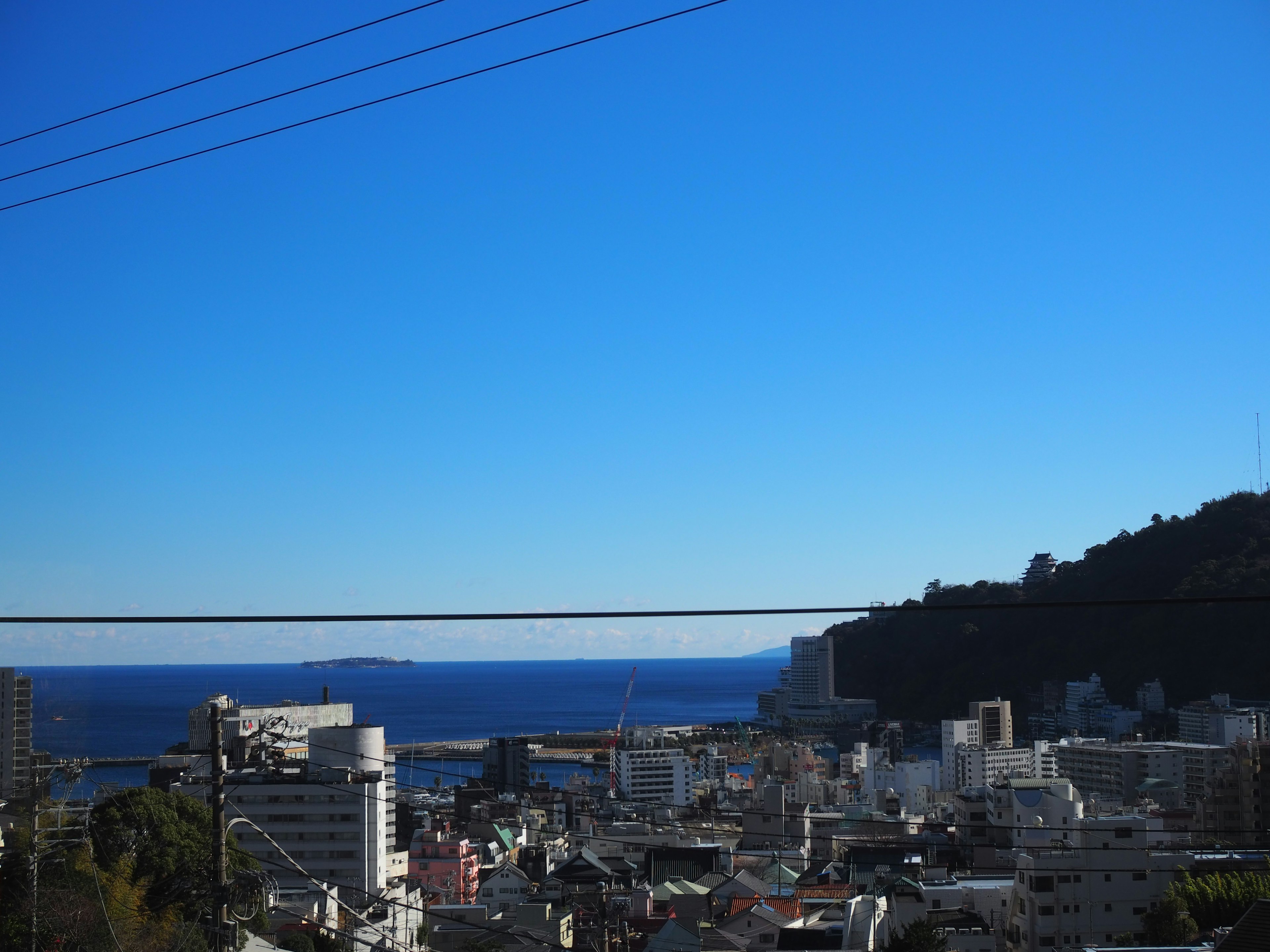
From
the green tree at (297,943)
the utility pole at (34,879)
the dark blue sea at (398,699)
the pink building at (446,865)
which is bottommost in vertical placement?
the dark blue sea at (398,699)

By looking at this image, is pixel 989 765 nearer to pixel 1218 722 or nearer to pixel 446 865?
pixel 1218 722

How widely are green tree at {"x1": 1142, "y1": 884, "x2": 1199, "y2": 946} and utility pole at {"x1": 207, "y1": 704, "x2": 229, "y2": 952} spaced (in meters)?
6.62

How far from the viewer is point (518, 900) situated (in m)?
11.9

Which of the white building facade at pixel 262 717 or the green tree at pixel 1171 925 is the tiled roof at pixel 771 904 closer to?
the green tree at pixel 1171 925

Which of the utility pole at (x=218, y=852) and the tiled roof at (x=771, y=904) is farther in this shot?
the tiled roof at (x=771, y=904)

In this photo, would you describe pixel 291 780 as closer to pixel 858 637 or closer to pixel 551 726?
pixel 551 726

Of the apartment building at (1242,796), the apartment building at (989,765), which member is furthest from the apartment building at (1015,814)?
the apartment building at (989,765)

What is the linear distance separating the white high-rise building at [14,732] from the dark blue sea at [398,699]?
1774 millimetres

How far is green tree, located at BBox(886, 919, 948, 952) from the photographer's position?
7090 millimetres

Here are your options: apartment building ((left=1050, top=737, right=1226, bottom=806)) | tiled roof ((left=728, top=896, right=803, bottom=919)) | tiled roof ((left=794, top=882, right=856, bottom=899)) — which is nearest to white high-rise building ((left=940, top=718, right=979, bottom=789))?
apartment building ((left=1050, top=737, right=1226, bottom=806))

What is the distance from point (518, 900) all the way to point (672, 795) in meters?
17.0

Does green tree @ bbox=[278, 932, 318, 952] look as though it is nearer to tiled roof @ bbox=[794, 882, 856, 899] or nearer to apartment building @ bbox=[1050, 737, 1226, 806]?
tiled roof @ bbox=[794, 882, 856, 899]

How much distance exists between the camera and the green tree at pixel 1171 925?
761 cm

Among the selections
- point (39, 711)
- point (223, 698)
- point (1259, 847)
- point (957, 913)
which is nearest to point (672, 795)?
point (223, 698)
